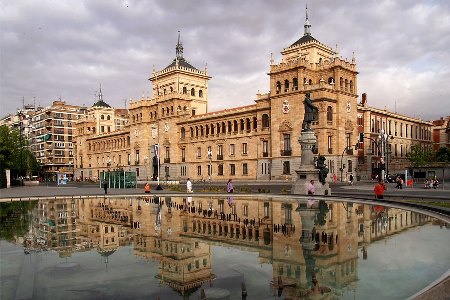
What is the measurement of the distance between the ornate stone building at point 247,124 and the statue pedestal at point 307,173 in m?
22.1

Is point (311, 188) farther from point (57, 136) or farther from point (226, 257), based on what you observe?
point (57, 136)

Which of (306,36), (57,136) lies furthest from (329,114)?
(57,136)

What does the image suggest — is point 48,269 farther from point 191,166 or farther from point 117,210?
point 191,166

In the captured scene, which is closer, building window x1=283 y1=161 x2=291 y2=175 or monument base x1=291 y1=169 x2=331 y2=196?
monument base x1=291 y1=169 x2=331 y2=196

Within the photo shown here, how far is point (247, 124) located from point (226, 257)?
171ft

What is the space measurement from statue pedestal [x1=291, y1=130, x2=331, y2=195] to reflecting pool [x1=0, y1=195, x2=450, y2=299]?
10422mm

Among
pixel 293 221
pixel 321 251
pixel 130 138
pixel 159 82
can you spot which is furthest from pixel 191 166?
pixel 321 251

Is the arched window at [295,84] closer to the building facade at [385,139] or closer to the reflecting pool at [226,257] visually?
the building facade at [385,139]

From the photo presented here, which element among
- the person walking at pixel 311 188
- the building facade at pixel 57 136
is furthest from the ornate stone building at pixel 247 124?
the building facade at pixel 57 136

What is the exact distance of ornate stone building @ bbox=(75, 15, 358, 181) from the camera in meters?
52.4

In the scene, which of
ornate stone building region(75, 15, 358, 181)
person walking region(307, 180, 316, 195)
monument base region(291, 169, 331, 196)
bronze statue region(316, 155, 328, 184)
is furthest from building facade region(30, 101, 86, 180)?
person walking region(307, 180, 316, 195)

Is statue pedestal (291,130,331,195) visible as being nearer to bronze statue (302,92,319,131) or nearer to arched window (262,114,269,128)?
bronze statue (302,92,319,131)

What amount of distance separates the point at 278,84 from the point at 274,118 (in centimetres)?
510

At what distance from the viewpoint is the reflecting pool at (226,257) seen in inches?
314
